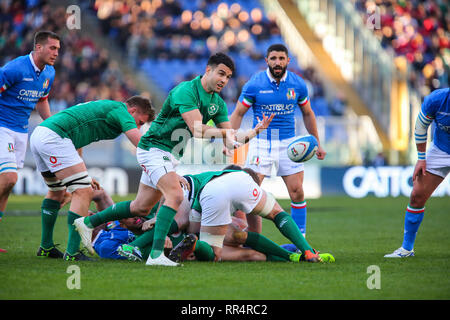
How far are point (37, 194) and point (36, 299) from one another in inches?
607

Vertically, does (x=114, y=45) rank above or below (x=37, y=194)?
above

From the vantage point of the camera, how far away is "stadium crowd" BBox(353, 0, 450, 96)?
2288cm

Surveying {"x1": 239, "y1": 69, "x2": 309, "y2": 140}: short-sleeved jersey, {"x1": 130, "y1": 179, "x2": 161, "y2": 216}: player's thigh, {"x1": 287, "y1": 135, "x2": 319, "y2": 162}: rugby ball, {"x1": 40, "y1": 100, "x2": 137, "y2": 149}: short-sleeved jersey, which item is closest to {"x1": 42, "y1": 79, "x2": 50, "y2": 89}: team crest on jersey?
{"x1": 40, "y1": 100, "x2": 137, "y2": 149}: short-sleeved jersey

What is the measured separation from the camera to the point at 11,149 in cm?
777

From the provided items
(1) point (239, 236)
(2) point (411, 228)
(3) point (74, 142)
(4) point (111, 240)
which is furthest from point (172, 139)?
(2) point (411, 228)

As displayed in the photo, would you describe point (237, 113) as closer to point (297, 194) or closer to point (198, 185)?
point (297, 194)

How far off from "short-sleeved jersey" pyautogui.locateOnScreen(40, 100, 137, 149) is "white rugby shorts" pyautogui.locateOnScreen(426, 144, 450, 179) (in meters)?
3.20

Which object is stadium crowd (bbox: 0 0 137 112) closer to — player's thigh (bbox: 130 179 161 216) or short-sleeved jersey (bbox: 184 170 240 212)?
player's thigh (bbox: 130 179 161 216)

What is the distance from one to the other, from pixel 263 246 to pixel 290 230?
352 millimetres

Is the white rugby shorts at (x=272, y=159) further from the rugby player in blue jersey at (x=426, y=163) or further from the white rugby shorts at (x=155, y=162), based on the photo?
the white rugby shorts at (x=155, y=162)

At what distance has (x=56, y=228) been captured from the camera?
1116cm

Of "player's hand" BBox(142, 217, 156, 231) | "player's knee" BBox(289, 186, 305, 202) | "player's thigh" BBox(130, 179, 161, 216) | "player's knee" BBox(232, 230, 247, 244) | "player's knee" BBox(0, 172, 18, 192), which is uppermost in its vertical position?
"player's knee" BBox(0, 172, 18, 192)

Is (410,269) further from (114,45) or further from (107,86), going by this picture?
(114,45)

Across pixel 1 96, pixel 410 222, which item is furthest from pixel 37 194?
pixel 410 222
